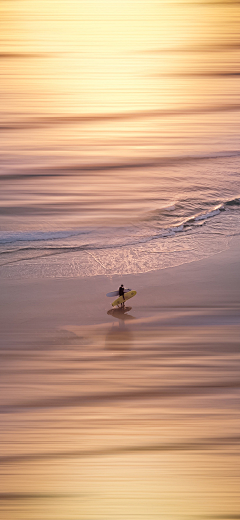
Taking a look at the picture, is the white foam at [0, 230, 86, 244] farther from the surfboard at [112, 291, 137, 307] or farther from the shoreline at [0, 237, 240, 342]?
the surfboard at [112, 291, 137, 307]

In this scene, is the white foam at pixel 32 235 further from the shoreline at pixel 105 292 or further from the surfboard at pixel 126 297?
the surfboard at pixel 126 297

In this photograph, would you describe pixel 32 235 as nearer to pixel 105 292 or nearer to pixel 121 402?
pixel 105 292

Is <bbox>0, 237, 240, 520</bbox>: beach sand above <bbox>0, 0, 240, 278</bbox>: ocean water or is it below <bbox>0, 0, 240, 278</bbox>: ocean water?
below

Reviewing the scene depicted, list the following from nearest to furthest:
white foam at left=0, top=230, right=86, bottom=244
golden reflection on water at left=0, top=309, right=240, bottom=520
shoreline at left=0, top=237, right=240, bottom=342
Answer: golden reflection on water at left=0, top=309, right=240, bottom=520, shoreline at left=0, top=237, right=240, bottom=342, white foam at left=0, top=230, right=86, bottom=244

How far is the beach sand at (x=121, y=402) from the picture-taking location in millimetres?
1705

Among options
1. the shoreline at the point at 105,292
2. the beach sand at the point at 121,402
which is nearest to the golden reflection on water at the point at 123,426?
the beach sand at the point at 121,402

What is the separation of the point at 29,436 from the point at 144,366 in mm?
789

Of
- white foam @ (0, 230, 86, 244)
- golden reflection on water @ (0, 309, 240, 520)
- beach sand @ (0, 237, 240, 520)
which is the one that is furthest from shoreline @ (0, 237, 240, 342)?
white foam @ (0, 230, 86, 244)

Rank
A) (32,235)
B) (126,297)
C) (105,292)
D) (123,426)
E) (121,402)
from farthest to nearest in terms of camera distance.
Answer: (32,235)
(105,292)
(126,297)
(121,402)
(123,426)

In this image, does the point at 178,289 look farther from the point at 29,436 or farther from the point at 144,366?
the point at 29,436

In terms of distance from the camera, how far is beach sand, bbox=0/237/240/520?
1.71 meters

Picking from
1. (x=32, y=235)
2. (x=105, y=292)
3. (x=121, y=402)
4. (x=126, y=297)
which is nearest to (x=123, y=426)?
(x=121, y=402)

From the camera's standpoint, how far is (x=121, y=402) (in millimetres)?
2107

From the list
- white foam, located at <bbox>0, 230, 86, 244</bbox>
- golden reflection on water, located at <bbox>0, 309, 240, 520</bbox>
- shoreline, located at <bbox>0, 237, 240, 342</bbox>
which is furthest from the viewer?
white foam, located at <bbox>0, 230, 86, 244</bbox>
